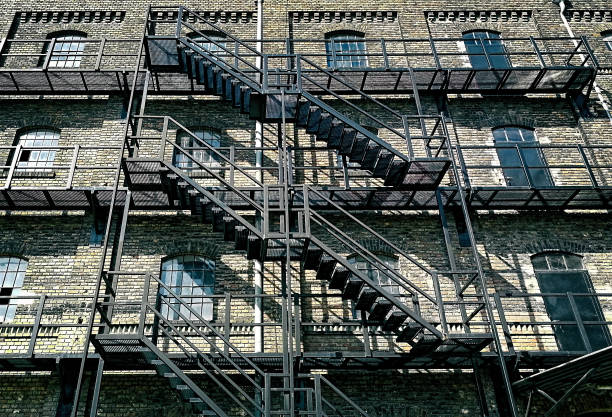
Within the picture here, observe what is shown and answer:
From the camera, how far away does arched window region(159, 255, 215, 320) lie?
442 inches

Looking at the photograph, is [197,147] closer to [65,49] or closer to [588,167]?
[65,49]

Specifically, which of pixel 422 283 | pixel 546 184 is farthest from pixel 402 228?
pixel 546 184

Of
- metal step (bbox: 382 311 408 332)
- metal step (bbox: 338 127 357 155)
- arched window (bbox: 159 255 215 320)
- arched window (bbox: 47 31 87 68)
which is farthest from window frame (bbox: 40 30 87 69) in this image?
metal step (bbox: 382 311 408 332)

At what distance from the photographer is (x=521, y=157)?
12453 millimetres

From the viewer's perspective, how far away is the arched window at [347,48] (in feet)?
50.6

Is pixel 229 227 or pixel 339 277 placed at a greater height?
pixel 229 227

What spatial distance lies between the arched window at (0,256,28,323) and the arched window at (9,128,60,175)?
2309mm

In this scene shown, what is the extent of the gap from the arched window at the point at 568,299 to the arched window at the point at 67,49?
12718mm

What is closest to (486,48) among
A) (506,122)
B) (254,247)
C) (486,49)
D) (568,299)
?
(486,49)

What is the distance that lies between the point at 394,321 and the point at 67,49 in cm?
1210

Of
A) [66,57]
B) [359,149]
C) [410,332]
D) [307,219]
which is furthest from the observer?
[66,57]

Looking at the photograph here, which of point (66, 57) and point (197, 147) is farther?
point (66, 57)

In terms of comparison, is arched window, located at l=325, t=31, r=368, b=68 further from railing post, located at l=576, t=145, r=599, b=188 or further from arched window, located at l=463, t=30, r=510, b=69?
railing post, located at l=576, t=145, r=599, b=188

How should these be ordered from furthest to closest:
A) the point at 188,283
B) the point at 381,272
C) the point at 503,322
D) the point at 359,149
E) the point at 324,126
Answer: the point at 381,272
the point at 188,283
the point at 324,126
the point at 359,149
the point at 503,322
